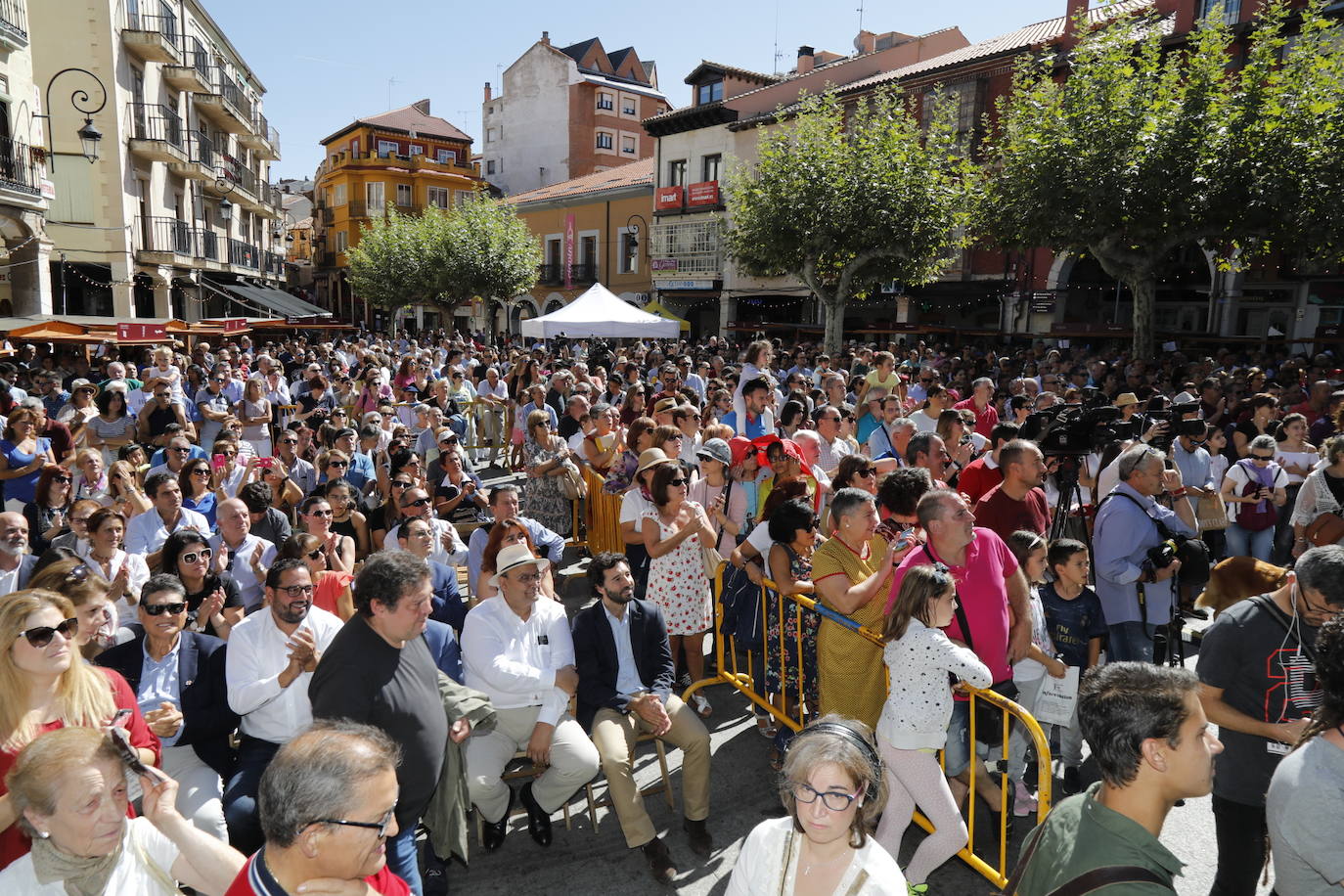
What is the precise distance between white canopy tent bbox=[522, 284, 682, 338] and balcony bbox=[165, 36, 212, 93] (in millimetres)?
18334

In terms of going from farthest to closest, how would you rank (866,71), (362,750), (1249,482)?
(866,71) < (1249,482) < (362,750)

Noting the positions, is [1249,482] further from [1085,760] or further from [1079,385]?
[1079,385]

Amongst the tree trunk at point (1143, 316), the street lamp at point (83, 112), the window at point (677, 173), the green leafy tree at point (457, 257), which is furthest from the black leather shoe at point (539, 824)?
the window at point (677, 173)

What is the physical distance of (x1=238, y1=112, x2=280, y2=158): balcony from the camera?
35.7m

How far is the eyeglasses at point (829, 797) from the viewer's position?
2.37 m

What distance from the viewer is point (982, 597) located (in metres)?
3.92

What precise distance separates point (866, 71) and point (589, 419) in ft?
87.7

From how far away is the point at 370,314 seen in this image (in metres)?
56.2

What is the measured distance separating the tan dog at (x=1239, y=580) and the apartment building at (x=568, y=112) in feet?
157

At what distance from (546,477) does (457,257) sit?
27061 mm

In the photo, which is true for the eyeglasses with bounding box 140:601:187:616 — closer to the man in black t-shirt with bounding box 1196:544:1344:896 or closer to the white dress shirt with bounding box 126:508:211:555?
the white dress shirt with bounding box 126:508:211:555

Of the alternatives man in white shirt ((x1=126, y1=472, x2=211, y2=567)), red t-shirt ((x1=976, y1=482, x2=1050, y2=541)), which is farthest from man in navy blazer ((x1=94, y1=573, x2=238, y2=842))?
red t-shirt ((x1=976, y1=482, x2=1050, y2=541))

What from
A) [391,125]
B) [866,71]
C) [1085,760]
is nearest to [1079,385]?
[1085,760]

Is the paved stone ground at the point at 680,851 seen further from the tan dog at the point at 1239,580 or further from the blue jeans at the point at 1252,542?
the blue jeans at the point at 1252,542
